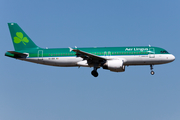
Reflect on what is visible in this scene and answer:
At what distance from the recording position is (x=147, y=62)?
154 ft

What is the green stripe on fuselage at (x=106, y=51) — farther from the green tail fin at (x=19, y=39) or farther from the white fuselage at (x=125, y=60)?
the green tail fin at (x=19, y=39)

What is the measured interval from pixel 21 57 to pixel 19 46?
2.60 meters

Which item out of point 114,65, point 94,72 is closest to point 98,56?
point 114,65

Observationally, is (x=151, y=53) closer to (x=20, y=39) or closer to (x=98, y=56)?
(x=98, y=56)

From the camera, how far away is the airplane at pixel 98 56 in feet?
152

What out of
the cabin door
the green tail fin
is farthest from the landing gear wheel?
the green tail fin

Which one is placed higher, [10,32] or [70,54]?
[10,32]

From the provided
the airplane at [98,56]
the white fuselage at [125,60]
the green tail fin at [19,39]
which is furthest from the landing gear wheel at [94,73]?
the green tail fin at [19,39]

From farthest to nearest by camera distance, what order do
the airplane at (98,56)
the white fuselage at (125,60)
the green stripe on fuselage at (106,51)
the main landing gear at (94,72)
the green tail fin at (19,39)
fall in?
the green tail fin at (19,39)
the main landing gear at (94,72)
the green stripe on fuselage at (106,51)
the white fuselage at (125,60)
the airplane at (98,56)

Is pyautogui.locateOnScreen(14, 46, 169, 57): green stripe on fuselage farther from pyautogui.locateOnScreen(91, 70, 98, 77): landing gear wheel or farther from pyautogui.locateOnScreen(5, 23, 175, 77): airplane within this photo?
pyautogui.locateOnScreen(91, 70, 98, 77): landing gear wheel

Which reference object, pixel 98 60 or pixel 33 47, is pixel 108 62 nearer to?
pixel 98 60

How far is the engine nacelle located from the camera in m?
45.3

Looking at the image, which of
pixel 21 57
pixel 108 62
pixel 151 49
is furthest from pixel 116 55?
pixel 21 57

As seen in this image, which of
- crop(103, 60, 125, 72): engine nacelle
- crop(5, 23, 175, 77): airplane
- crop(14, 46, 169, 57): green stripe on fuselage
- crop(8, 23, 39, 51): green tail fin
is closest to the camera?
crop(103, 60, 125, 72): engine nacelle
